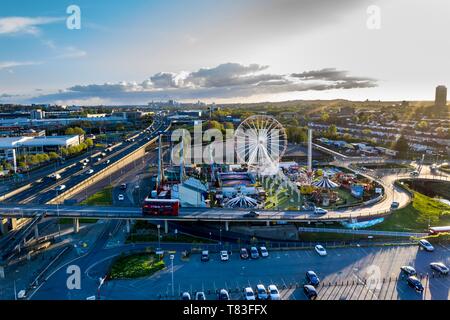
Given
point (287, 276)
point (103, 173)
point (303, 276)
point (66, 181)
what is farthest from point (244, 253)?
point (103, 173)

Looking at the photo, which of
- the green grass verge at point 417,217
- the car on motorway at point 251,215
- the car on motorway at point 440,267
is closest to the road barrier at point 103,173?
the car on motorway at point 251,215

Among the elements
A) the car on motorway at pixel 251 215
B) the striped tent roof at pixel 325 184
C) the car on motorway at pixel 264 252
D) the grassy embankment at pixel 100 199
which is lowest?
the car on motorway at pixel 264 252

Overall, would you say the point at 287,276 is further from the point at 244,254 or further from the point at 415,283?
Result: the point at 415,283

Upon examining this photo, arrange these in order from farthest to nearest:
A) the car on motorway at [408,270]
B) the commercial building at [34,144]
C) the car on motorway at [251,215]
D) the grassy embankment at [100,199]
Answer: the commercial building at [34,144] < the grassy embankment at [100,199] < the car on motorway at [251,215] < the car on motorway at [408,270]

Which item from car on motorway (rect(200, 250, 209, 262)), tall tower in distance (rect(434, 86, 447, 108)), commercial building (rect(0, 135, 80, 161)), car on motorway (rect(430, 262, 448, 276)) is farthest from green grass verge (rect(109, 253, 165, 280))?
tall tower in distance (rect(434, 86, 447, 108))

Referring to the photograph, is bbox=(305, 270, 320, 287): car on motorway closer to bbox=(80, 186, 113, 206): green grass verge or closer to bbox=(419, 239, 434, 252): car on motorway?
bbox=(419, 239, 434, 252): car on motorway

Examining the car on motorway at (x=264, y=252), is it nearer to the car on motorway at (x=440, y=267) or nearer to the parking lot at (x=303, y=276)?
the parking lot at (x=303, y=276)
